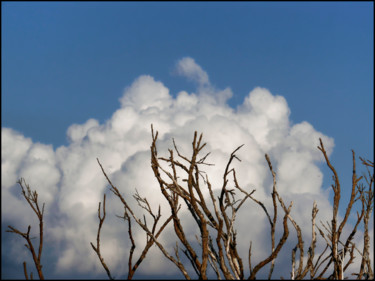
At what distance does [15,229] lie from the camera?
604cm

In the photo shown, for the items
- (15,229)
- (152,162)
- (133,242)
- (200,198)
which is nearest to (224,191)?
(200,198)

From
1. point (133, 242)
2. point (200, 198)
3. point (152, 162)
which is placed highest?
point (152, 162)

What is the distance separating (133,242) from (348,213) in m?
2.72

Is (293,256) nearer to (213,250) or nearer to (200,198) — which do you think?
(213,250)

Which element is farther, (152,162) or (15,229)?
(15,229)

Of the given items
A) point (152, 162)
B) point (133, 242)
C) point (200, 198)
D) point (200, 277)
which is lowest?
point (200, 277)

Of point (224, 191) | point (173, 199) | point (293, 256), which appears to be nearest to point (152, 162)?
point (173, 199)

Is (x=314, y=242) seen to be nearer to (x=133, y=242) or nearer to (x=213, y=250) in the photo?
(x=213, y=250)

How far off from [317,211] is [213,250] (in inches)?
56.6

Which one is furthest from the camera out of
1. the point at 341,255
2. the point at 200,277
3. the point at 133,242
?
the point at 133,242

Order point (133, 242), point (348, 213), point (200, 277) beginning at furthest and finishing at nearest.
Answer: point (133, 242) < point (348, 213) < point (200, 277)

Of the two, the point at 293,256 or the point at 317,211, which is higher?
the point at 317,211

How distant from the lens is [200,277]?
4598mm

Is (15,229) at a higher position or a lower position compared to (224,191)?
lower
